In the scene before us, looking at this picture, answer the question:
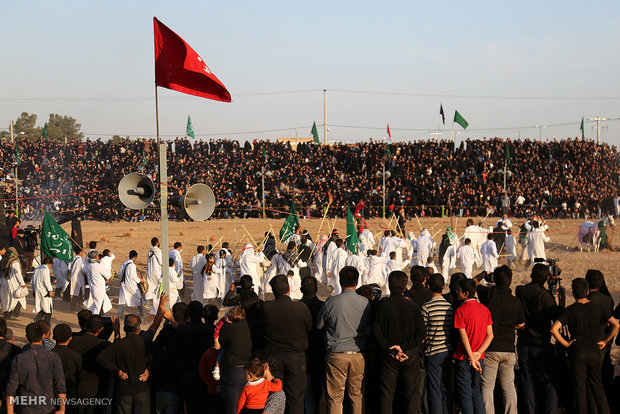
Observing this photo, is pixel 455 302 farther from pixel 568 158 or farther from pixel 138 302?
pixel 568 158

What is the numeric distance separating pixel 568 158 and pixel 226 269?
24433mm

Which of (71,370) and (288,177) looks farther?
(288,177)

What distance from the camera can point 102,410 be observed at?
6.26 m

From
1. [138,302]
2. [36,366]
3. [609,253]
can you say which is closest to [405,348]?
[36,366]

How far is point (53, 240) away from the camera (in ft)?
44.7

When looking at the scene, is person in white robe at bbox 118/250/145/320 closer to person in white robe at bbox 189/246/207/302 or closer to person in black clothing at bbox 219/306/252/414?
person in white robe at bbox 189/246/207/302

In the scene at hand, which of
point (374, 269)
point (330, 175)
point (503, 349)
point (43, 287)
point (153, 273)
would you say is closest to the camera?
point (503, 349)

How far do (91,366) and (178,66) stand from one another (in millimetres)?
4013

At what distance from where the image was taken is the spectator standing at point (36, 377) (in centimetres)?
571

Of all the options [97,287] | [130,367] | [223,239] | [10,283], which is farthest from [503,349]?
[223,239]

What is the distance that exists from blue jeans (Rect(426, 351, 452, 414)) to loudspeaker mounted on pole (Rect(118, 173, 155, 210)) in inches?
145

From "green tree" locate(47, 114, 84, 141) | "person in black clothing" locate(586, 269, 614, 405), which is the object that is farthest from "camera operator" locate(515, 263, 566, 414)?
"green tree" locate(47, 114, 84, 141)

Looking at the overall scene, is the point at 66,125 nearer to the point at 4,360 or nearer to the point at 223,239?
the point at 223,239

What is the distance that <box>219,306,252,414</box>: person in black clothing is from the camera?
6086 millimetres
